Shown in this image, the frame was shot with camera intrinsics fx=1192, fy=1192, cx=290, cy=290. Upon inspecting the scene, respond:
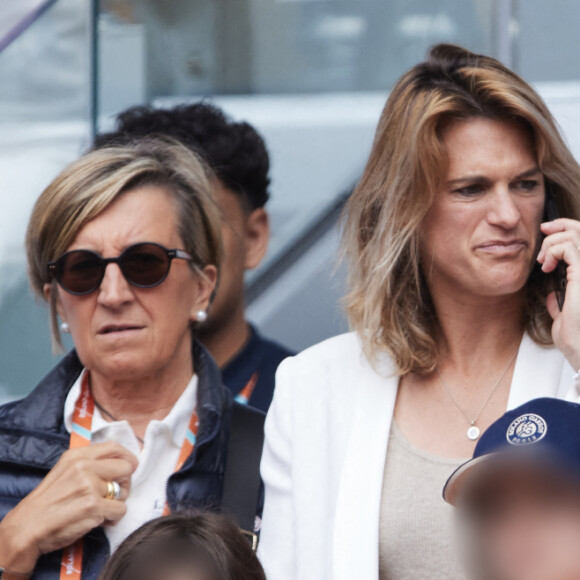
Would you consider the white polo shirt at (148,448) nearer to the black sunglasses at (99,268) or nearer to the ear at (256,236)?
the black sunglasses at (99,268)

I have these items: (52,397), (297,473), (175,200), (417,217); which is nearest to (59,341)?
(52,397)

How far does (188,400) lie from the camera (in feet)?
9.82

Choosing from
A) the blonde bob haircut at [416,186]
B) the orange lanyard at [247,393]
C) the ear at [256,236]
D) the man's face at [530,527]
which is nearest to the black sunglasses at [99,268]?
the blonde bob haircut at [416,186]

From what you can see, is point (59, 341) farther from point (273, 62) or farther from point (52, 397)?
point (273, 62)

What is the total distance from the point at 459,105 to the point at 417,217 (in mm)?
283

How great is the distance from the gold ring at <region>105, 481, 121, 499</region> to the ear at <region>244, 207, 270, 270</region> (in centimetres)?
136

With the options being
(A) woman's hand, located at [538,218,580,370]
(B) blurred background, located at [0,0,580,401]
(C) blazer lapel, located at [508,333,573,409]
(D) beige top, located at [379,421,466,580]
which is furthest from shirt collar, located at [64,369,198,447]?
(B) blurred background, located at [0,0,580,401]

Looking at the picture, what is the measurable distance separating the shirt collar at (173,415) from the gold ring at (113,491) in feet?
0.73

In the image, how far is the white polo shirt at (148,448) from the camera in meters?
2.76

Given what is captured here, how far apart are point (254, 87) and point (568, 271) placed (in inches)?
103

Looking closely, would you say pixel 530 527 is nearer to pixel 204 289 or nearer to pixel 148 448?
pixel 148 448

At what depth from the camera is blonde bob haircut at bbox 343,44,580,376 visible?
2.80m

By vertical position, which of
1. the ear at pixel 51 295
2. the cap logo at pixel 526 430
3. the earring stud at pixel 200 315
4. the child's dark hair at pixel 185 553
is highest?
the cap logo at pixel 526 430

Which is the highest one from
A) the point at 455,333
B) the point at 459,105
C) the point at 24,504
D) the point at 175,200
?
the point at 459,105
